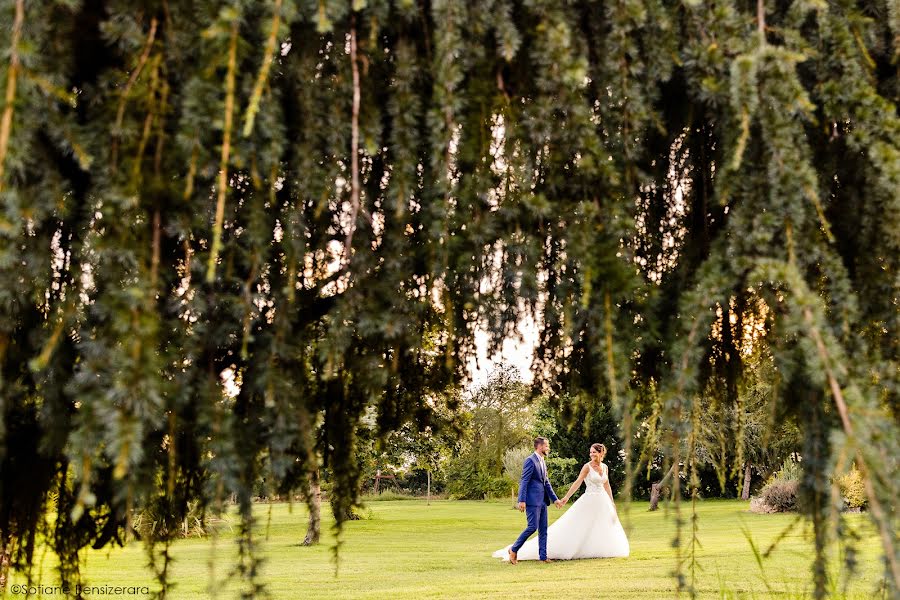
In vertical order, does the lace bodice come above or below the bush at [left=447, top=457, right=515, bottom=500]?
above

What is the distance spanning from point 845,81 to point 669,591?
6185mm

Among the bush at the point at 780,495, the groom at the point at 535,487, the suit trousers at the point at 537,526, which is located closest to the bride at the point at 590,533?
the suit trousers at the point at 537,526

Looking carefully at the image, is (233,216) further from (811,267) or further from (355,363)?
(811,267)

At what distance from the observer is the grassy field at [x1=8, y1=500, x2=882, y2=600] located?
292 inches

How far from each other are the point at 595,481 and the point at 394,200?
9.10m

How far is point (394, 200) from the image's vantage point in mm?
1894

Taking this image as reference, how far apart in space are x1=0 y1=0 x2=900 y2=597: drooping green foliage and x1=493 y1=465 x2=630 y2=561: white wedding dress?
878cm

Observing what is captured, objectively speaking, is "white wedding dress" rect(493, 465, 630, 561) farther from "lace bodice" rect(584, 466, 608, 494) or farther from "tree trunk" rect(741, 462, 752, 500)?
"tree trunk" rect(741, 462, 752, 500)

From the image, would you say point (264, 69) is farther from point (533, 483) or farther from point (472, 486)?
point (472, 486)

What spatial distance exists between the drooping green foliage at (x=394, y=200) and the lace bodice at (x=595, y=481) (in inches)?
329

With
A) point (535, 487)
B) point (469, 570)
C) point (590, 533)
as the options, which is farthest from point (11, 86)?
point (590, 533)

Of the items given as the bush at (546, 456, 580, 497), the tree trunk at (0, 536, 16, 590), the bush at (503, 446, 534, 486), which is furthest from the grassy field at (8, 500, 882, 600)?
the bush at (546, 456, 580, 497)

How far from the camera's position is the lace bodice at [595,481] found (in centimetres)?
1030

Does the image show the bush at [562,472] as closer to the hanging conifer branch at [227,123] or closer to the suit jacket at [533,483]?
the suit jacket at [533,483]
